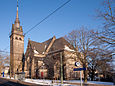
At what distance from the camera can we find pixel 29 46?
→ 2124 inches

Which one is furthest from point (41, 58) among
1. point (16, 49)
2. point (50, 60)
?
point (16, 49)

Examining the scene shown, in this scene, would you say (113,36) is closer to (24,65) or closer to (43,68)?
(43,68)

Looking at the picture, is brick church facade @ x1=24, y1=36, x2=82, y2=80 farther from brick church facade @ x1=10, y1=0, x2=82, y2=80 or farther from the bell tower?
the bell tower

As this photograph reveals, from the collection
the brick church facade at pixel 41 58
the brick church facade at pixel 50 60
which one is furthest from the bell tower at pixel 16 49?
the brick church facade at pixel 50 60

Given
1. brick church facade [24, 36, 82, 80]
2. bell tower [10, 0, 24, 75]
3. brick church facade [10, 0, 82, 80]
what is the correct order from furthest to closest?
bell tower [10, 0, 24, 75]
brick church facade [10, 0, 82, 80]
brick church facade [24, 36, 82, 80]

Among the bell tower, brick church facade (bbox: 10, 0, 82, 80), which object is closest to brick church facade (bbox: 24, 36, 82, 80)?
brick church facade (bbox: 10, 0, 82, 80)

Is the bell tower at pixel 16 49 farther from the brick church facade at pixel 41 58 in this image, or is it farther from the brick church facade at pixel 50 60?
the brick church facade at pixel 50 60

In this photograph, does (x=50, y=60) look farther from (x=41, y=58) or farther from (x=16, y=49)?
(x=16, y=49)

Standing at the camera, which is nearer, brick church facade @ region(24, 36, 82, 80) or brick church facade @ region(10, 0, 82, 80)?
brick church facade @ region(24, 36, 82, 80)

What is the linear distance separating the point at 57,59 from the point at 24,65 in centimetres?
2208

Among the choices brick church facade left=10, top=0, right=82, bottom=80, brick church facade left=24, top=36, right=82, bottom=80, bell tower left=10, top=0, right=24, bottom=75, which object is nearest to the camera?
brick church facade left=24, top=36, right=82, bottom=80

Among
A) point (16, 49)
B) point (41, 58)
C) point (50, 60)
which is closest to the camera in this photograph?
point (50, 60)

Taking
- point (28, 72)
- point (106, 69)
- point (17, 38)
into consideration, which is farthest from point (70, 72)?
point (17, 38)

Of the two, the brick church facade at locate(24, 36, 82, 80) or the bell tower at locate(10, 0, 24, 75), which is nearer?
the brick church facade at locate(24, 36, 82, 80)
